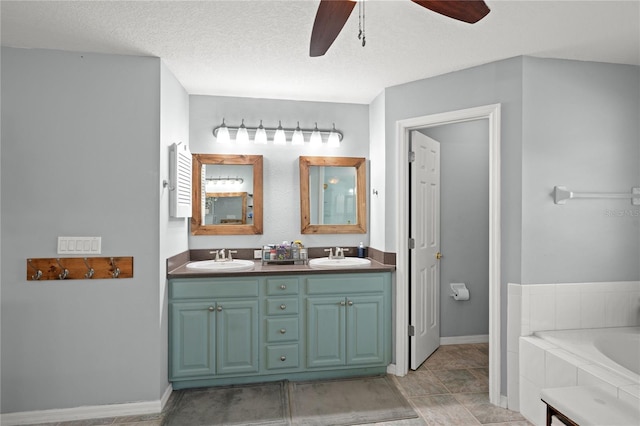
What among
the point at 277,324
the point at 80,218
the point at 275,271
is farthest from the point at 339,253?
the point at 80,218

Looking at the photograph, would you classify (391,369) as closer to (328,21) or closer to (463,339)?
(463,339)

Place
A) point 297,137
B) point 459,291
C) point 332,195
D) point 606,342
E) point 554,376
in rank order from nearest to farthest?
point 554,376 < point 606,342 < point 297,137 < point 332,195 < point 459,291

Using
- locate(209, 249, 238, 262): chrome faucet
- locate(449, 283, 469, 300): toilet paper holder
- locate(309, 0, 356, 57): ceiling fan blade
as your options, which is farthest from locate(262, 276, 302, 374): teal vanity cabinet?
locate(309, 0, 356, 57): ceiling fan blade

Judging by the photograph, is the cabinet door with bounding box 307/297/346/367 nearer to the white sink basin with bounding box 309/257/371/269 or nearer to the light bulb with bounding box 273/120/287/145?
the white sink basin with bounding box 309/257/371/269

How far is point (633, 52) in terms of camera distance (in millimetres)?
2410

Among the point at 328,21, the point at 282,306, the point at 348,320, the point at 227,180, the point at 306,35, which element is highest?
the point at 306,35

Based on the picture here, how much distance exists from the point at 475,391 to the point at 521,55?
240 cm

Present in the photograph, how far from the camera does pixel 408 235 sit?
302 cm

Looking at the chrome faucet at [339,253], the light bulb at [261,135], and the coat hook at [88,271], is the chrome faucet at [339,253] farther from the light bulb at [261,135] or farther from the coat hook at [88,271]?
the coat hook at [88,271]

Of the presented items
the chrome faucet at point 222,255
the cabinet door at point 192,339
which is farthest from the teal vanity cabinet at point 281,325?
the chrome faucet at point 222,255

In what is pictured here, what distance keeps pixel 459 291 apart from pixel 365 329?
1.21 metres

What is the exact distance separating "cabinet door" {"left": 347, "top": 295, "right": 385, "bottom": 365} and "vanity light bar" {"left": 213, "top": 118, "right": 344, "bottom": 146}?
1.44 m

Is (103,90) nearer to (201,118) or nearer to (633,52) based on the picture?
(201,118)

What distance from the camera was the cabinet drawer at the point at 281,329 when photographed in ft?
9.27
